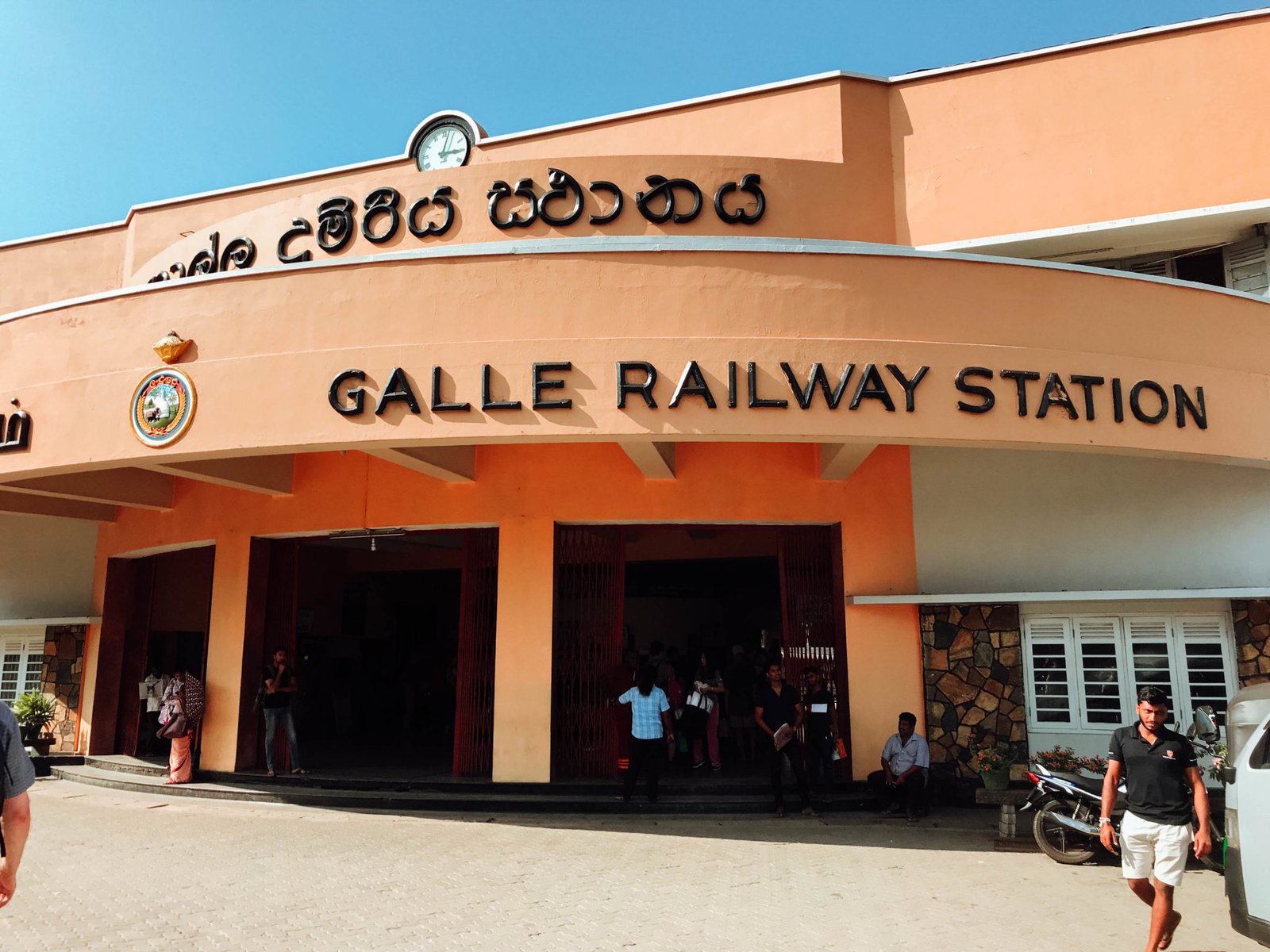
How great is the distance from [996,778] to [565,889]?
5.18m

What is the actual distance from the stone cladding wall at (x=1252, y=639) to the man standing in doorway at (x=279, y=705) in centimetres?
1088

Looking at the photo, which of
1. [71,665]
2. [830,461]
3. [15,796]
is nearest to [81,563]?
[71,665]

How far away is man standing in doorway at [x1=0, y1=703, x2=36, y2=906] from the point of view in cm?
347

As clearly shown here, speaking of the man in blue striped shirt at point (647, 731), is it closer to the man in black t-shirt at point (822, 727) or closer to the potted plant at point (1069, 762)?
the man in black t-shirt at point (822, 727)

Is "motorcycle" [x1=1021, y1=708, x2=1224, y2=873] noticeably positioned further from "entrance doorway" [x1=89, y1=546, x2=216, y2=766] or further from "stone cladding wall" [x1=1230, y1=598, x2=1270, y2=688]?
"entrance doorway" [x1=89, y1=546, x2=216, y2=766]

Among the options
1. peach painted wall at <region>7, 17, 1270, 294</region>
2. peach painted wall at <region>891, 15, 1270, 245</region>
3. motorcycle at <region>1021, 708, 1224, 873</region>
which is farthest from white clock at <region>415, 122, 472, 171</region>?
motorcycle at <region>1021, 708, 1224, 873</region>

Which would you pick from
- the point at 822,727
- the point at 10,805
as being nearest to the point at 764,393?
the point at 822,727

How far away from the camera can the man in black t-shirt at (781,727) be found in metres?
9.90

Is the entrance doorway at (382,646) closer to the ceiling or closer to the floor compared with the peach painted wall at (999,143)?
closer to the floor

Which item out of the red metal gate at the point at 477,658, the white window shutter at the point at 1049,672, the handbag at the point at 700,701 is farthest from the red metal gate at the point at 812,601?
the red metal gate at the point at 477,658

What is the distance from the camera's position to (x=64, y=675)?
1436 centimetres

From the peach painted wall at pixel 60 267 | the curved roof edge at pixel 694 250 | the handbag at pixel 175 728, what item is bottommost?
the handbag at pixel 175 728

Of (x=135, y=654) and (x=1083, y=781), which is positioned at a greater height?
(x=135, y=654)

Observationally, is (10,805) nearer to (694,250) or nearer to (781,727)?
(694,250)
